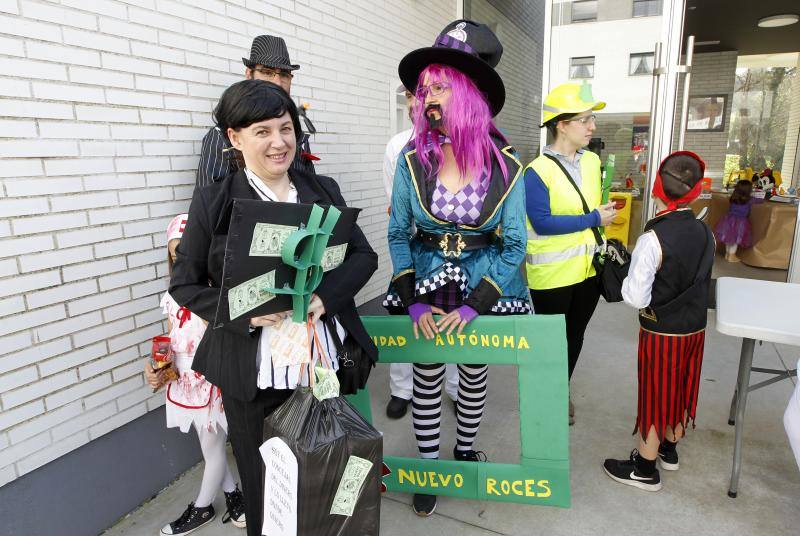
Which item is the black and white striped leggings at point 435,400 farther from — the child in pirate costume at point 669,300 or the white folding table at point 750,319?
the white folding table at point 750,319

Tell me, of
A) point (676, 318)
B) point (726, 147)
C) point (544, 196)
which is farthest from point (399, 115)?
point (726, 147)

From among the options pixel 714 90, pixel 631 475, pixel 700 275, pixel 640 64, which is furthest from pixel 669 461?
pixel 714 90

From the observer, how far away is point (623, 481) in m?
2.45

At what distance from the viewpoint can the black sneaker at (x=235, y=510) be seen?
2.22 m

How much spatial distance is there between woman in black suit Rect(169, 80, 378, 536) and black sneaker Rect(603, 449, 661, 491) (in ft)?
5.79

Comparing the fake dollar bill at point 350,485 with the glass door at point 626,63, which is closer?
the fake dollar bill at point 350,485

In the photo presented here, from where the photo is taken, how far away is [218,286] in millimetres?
1498

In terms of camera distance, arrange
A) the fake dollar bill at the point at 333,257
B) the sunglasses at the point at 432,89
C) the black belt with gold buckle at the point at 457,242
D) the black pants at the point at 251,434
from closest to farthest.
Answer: the fake dollar bill at the point at 333,257, the black pants at the point at 251,434, the sunglasses at the point at 432,89, the black belt with gold buckle at the point at 457,242

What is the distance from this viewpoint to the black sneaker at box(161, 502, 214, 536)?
218cm

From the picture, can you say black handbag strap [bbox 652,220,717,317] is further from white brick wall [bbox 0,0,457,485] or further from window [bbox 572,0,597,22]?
window [bbox 572,0,597,22]

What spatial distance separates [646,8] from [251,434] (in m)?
5.07

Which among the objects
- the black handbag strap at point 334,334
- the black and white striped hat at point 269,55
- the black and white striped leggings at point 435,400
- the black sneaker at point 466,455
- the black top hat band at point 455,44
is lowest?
the black sneaker at point 466,455

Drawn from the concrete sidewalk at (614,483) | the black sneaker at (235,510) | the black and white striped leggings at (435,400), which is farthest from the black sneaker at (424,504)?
the black sneaker at (235,510)

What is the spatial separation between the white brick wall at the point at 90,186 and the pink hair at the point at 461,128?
4.40ft
